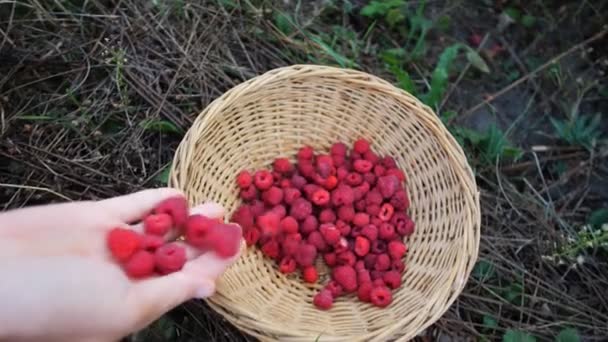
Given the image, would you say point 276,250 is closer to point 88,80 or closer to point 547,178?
point 88,80

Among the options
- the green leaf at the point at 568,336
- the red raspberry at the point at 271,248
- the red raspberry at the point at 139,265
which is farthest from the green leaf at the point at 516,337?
the red raspberry at the point at 139,265

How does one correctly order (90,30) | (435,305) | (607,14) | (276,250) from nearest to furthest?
(435,305)
(276,250)
(90,30)
(607,14)

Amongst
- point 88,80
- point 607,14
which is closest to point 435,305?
point 88,80

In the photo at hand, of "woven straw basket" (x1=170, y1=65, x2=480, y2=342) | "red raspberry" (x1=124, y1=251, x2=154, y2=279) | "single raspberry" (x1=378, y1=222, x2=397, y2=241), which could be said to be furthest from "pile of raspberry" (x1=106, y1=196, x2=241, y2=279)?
"single raspberry" (x1=378, y1=222, x2=397, y2=241)

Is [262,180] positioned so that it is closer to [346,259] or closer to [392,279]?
[346,259]

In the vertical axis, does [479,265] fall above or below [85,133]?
below

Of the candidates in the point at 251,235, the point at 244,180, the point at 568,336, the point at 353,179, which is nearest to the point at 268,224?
the point at 251,235

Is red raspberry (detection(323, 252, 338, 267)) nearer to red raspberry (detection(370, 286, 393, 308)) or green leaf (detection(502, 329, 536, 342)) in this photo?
red raspberry (detection(370, 286, 393, 308))
